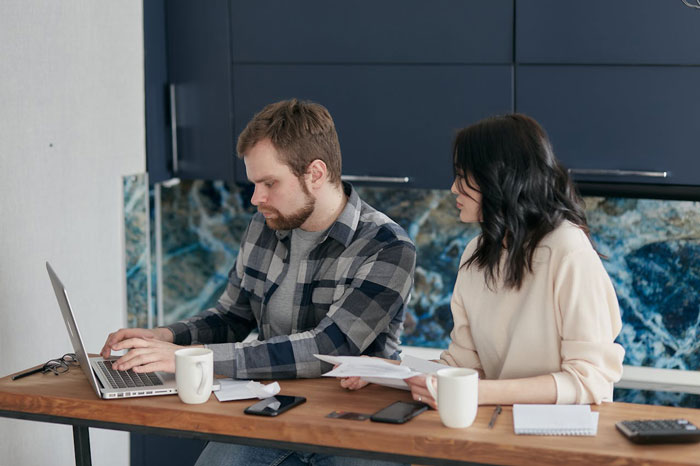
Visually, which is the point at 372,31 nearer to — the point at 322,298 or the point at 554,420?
the point at 322,298

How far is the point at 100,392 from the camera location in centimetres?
171

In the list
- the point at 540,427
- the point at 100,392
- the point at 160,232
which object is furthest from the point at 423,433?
the point at 160,232

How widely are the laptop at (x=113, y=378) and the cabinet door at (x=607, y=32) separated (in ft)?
5.17

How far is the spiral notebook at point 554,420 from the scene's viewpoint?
1.46 m

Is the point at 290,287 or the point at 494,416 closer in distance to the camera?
the point at 494,416

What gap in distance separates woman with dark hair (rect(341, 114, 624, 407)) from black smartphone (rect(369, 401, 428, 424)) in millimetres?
22

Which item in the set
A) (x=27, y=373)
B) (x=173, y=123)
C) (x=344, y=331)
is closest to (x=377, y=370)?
(x=344, y=331)

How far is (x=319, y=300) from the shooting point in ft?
6.98

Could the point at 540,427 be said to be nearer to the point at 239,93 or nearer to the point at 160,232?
the point at 239,93

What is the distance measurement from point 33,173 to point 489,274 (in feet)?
4.80

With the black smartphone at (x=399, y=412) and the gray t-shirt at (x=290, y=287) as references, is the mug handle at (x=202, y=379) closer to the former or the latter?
the black smartphone at (x=399, y=412)

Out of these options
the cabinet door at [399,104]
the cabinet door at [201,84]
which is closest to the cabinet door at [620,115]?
the cabinet door at [399,104]

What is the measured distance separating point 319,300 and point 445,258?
4.09ft

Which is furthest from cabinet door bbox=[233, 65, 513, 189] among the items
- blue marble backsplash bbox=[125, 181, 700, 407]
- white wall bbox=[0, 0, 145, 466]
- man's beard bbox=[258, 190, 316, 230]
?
man's beard bbox=[258, 190, 316, 230]
